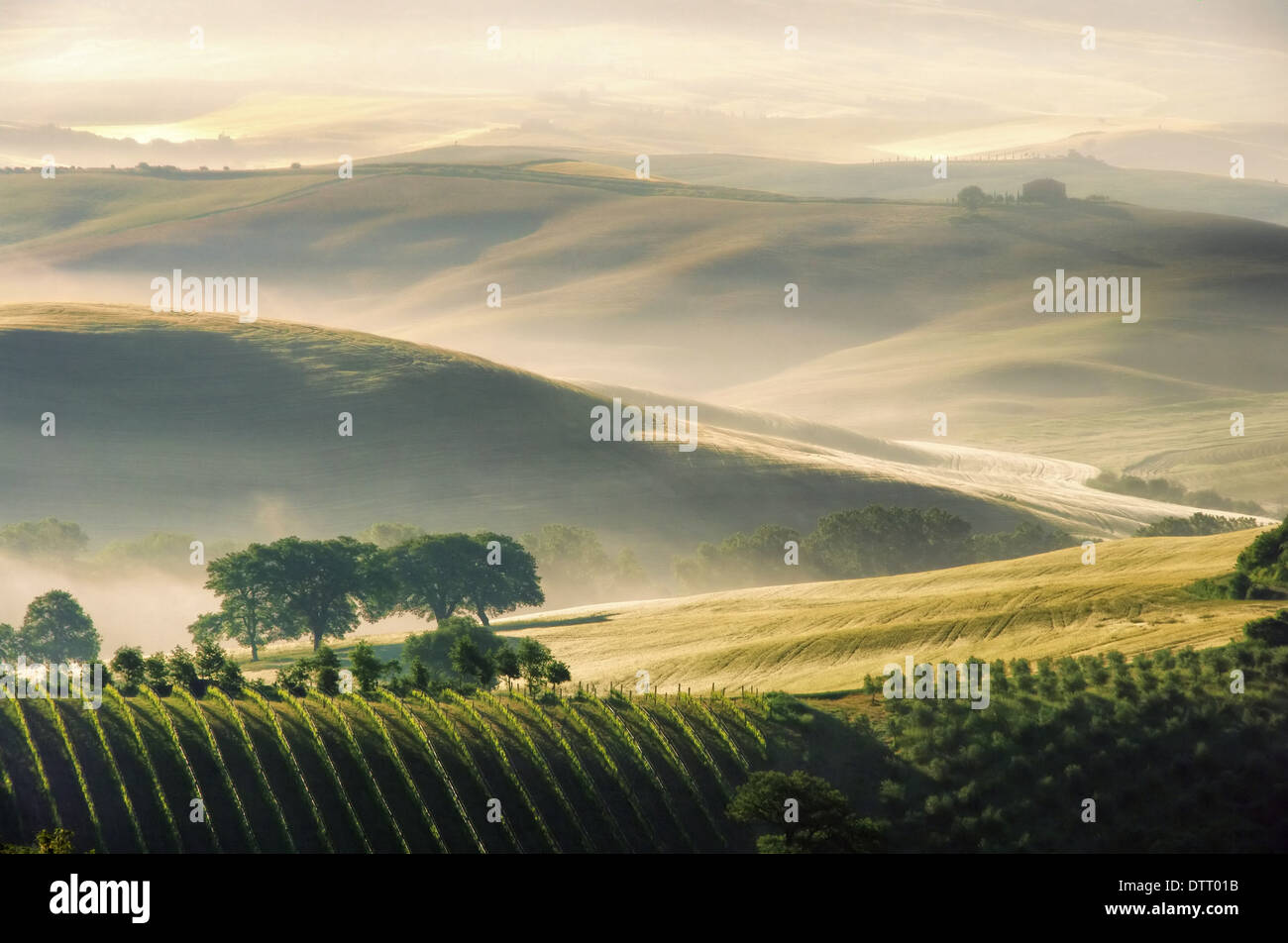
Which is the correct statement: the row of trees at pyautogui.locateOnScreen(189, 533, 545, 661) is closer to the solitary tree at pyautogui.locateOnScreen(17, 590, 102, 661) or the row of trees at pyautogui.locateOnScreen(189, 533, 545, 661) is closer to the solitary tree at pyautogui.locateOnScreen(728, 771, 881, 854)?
the solitary tree at pyautogui.locateOnScreen(17, 590, 102, 661)

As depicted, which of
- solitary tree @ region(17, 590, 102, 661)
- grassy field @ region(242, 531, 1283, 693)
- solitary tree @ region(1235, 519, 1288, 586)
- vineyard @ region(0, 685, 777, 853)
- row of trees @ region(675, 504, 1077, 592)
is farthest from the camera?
row of trees @ region(675, 504, 1077, 592)

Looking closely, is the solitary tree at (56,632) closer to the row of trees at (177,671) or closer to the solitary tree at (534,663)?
the row of trees at (177,671)

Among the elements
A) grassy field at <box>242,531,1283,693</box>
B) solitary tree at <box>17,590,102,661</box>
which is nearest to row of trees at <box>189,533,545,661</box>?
grassy field at <box>242,531,1283,693</box>

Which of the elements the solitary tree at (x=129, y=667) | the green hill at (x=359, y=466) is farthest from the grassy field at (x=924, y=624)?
the green hill at (x=359, y=466)

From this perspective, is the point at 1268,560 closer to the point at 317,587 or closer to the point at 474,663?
the point at 474,663

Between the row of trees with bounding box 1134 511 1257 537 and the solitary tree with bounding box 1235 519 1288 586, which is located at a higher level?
the row of trees with bounding box 1134 511 1257 537

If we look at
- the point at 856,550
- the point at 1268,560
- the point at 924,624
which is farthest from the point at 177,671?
the point at 856,550
